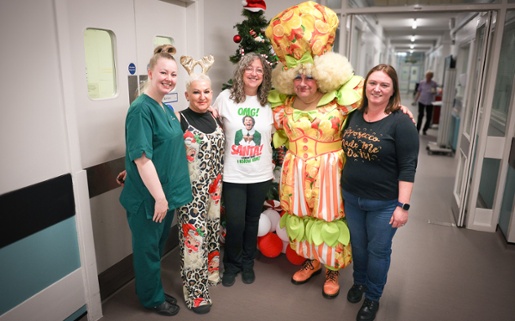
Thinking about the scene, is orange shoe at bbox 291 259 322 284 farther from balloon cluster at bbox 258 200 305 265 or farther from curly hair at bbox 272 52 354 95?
curly hair at bbox 272 52 354 95

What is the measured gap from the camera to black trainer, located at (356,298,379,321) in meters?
2.20

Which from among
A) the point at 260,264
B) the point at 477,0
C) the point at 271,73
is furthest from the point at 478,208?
the point at 271,73

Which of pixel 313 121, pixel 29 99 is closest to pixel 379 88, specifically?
pixel 313 121

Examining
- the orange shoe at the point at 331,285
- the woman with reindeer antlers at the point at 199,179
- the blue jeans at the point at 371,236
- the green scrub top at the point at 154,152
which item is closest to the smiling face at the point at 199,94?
the woman with reindeer antlers at the point at 199,179

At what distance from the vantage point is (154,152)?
1.92 m

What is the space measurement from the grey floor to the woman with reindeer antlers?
0.22 metres

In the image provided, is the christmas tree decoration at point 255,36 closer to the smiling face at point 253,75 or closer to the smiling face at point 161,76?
the smiling face at point 253,75

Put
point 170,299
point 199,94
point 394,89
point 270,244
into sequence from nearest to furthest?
1. point 394,89
2. point 199,94
3. point 170,299
4. point 270,244

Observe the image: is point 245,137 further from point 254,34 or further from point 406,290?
point 406,290

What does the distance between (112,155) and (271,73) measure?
1.12 m

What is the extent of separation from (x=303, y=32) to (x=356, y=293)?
1.65 m

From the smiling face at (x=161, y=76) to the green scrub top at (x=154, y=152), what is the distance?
0.21ft

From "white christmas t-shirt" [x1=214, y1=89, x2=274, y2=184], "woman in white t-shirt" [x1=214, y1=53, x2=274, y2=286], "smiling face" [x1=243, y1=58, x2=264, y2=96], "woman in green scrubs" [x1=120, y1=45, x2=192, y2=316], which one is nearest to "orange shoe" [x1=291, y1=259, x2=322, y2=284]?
"woman in white t-shirt" [x1=214, y1=53, x2=274, y2=286]

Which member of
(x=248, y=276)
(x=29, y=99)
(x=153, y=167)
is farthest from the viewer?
(x=248, y=276)
